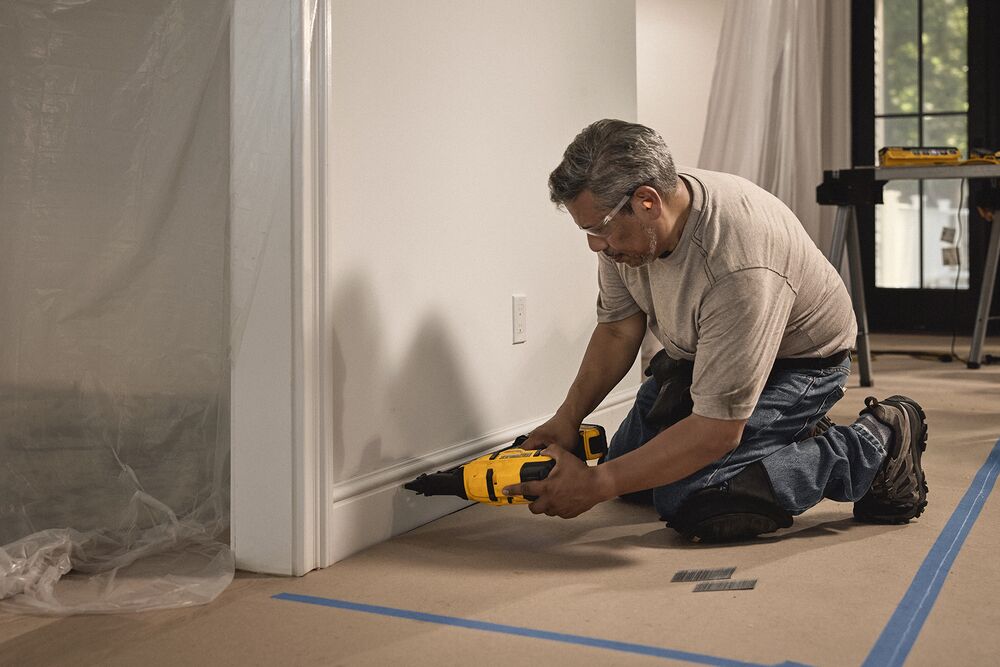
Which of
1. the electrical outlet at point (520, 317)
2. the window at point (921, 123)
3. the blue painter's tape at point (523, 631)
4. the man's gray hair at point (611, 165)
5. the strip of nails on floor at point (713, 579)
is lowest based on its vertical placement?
the blue painter's tape at point (523, 631)

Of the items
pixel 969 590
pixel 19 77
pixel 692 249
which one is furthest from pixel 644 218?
pixel 19 77

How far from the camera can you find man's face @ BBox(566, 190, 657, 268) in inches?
71.7

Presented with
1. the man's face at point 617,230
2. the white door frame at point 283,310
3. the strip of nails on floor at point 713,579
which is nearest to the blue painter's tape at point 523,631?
the white door frame at point 283,310

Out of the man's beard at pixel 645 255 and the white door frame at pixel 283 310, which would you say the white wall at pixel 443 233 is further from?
the man's beard at pixel 645 255

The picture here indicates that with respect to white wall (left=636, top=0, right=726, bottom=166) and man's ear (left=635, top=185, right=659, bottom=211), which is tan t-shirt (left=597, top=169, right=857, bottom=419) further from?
white wall (left=636, top=0, right=726, bottom=166)

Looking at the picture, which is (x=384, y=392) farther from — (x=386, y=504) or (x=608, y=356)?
(x=608, y=356)

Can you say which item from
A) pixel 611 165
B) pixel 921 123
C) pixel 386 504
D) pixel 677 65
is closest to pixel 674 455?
pixel 611 165

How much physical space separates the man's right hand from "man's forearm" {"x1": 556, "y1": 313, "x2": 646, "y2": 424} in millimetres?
63

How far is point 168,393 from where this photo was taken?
6.08ft

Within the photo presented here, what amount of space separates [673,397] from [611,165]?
0.56m

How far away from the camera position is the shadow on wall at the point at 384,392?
1.97 meters

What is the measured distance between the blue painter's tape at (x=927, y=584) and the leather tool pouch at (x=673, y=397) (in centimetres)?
53

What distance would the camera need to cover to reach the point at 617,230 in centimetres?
185

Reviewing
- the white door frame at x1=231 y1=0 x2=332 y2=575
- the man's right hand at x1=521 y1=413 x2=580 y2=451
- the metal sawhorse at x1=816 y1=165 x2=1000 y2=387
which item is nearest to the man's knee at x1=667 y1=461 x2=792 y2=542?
the man's right hand at x1=521 y1=413 x2=580 y2=451
